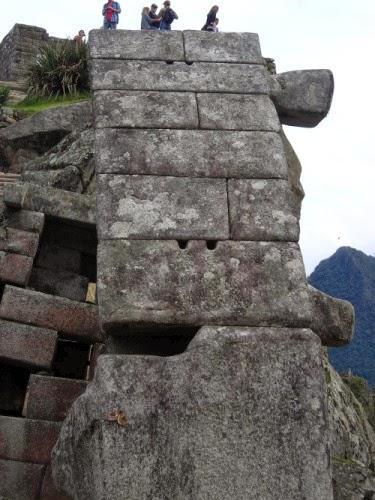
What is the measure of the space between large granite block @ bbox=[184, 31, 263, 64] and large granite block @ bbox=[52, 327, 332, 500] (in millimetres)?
2256

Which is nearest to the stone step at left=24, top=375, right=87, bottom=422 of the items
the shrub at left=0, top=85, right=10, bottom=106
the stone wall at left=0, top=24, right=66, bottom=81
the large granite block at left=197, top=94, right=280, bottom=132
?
the large granite block at left=197, top=94, right=280, bottom=132

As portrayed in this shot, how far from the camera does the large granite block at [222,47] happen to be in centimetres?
509

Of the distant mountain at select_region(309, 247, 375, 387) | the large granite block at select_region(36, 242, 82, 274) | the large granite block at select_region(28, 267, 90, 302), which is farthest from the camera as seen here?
the distant mountain at select_region(309, 247, 375, 387)

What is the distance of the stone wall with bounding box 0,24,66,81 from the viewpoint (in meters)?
21.0

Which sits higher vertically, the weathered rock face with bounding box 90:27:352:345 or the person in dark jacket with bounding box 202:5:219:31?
the person in dark jacket with bounding box 202:5:219:31

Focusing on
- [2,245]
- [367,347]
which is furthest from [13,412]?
[367,347]

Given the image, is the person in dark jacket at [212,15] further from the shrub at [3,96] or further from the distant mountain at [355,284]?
the distant mountain at [355,284]

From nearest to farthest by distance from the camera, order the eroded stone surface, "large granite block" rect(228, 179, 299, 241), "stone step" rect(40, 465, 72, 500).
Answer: "large granite block" rect(228, 179, 299, 241) → "stone step" rect(40, 465, 72, 500) → the eroded stone surface

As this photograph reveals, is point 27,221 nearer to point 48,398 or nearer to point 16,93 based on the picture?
point 48,398

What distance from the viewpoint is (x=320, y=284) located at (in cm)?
2753

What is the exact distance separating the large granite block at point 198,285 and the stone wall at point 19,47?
18072mm

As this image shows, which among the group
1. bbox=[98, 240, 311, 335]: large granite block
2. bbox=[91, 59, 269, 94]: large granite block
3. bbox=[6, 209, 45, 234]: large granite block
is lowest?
bbox=[98, 240, 311, 335]: large granite block

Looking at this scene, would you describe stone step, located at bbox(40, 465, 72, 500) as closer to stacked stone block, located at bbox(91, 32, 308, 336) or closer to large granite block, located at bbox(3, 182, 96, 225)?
stacked stone block, located at bbox(91, 32, 308, 336)

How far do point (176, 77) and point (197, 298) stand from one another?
70.9 inches
